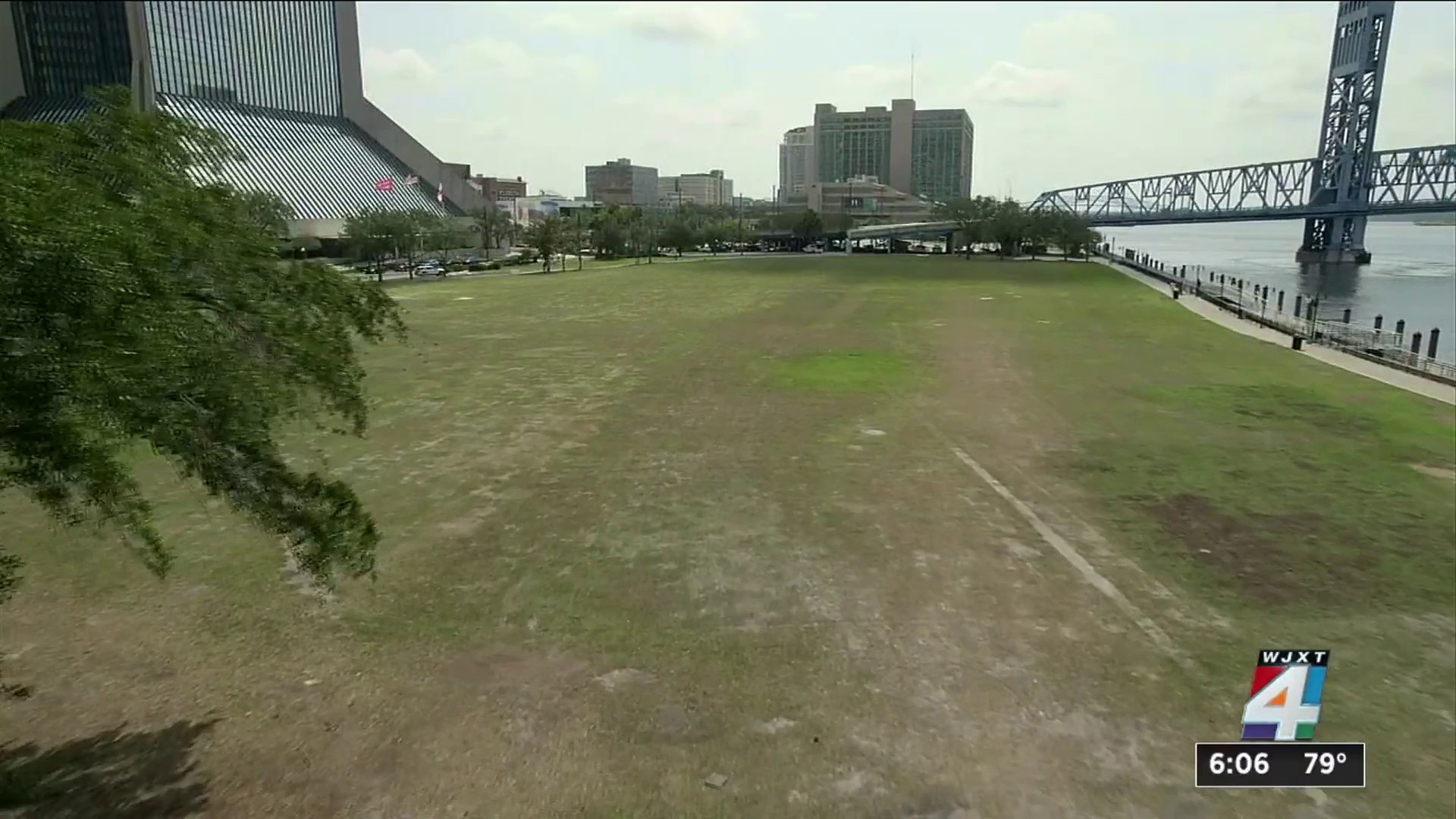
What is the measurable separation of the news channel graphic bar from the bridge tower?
501 ft

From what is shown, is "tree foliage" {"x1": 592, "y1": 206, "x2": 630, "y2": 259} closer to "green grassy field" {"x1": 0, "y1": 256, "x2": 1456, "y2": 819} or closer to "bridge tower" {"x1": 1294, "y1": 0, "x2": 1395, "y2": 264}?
"green grassy field" {"x1": 0, "y1": 256, "x2": 1456, "y2": 819}

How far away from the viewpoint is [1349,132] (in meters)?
127

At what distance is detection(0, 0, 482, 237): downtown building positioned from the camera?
101 m

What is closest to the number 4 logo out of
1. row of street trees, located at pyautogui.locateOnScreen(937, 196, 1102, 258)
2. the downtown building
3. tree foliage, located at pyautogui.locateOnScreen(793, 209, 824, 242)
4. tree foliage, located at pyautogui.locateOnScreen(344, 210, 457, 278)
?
tree foliage, located at pyautogui.locateOnScreen(344, 210, 457, 278)

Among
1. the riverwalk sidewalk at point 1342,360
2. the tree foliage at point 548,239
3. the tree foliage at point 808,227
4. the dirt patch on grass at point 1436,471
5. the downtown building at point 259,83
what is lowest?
the dirt patch on grass at point 1436,471

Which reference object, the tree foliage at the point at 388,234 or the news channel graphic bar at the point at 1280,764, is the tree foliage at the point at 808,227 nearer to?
the tree foliage at the point at 388,234

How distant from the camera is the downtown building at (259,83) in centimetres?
10056

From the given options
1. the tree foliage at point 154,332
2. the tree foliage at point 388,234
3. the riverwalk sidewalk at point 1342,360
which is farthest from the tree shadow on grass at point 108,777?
the tree foliage at point 388,234

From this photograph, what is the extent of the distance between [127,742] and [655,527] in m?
7.95

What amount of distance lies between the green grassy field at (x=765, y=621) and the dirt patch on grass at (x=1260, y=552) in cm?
7

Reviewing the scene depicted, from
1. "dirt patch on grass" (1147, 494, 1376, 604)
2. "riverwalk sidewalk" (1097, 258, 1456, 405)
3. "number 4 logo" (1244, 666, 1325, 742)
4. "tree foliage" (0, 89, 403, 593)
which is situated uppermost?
"tree foliage" (0, 89, 403, 593)

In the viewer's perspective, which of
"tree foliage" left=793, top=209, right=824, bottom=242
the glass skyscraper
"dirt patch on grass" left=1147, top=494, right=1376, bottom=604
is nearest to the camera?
"dirt patch on grass" left=1147, top=494, right=1376, bottom=604

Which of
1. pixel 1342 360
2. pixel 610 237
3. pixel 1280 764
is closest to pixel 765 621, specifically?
pixel 1280 764

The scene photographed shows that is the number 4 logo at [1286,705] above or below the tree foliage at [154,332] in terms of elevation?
below
